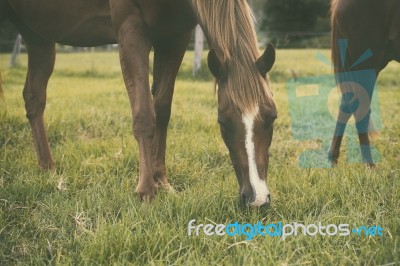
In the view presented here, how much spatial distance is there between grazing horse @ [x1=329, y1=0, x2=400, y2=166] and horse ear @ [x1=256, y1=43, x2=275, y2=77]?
1.52 m

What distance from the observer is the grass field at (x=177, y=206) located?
1.90 m

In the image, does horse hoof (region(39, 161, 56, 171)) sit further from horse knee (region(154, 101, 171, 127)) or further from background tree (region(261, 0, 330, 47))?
background tree (region(261, 0, 330, 47))

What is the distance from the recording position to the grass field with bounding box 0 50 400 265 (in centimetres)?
190

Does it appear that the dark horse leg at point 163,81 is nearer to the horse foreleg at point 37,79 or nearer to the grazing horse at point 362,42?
the horse foreleg at point 37,79

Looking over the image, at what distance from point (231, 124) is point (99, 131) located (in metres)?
3.08

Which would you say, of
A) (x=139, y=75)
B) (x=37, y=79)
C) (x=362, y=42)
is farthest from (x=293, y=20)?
(x=139, y=75)

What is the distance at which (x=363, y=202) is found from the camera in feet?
8.01

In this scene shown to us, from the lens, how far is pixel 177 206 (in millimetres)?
2359

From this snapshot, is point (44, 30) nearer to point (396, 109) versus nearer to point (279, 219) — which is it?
point (279, 219)

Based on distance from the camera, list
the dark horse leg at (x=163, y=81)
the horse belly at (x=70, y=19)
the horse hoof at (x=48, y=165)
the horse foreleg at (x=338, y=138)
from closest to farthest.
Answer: the horse belly at (x=70, y=19), the dark horse leg at (x=163, y=81), the horse hoof at (x=48, y=165), the horse foreleg at (x=338, y=138)

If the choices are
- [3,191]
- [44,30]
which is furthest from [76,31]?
[3,191]

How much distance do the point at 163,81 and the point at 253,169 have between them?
145 centimetres

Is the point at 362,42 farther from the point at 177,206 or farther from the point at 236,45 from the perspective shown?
the point at 177,206

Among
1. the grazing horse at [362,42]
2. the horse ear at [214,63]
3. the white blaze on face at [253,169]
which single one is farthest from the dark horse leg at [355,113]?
the white blaze on face at [253,169]
